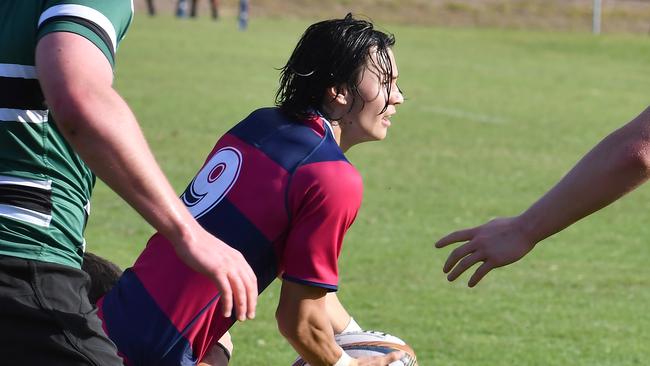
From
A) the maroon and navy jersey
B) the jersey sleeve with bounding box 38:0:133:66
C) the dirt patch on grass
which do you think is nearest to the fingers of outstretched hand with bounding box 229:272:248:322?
the jersey sleeve with bounding box 38:0:133:66

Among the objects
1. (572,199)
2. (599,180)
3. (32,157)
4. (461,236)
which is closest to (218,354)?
(461,236)

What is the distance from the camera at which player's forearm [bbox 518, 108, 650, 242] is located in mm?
3564

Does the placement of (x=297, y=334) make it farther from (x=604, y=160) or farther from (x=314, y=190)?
(x=604, y=160)

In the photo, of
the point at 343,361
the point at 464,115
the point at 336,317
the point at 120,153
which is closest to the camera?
the point at 120,153

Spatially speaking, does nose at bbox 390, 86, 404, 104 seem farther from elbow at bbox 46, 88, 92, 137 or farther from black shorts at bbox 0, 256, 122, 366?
elbow at bbox 46, 88, 92, 137

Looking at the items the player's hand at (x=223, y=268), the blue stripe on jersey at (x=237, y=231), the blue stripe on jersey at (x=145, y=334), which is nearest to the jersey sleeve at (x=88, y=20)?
the player's hand at (x=223, y=268)

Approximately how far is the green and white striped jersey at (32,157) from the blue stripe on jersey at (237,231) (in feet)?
1.59

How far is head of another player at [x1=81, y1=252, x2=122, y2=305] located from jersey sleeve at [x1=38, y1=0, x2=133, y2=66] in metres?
1.28

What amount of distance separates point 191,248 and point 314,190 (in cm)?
92

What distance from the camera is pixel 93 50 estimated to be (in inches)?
114

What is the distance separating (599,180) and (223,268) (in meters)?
1.37

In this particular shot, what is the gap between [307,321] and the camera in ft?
12.4

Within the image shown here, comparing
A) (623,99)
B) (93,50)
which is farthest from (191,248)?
(623,99)

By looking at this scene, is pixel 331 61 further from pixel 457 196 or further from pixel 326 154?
pixel 457 196
